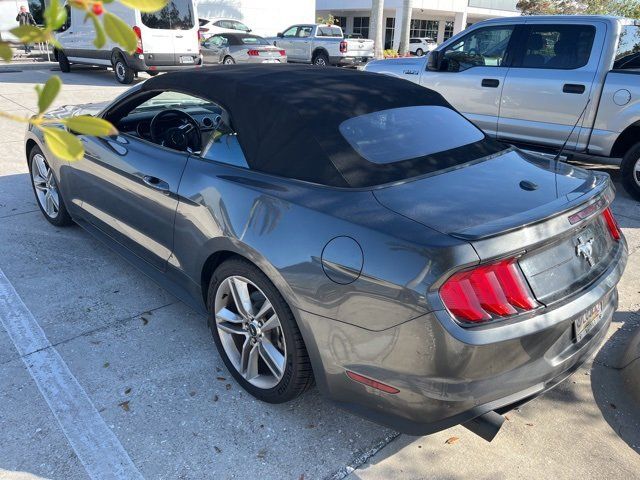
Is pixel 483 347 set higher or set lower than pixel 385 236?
lower

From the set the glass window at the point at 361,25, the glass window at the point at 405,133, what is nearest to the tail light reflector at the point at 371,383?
the glass window at the point at 405,133

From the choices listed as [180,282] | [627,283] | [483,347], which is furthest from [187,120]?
[627,283]

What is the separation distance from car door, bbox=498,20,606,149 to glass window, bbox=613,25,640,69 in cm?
23

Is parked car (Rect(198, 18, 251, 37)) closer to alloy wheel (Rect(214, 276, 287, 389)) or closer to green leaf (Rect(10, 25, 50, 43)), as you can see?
alloy wheel (Rect(214, 276, 287, 389))

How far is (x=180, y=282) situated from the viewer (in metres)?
3.13

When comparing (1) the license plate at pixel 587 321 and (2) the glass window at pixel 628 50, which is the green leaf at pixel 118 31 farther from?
(2) the glass window at pixel 628 50

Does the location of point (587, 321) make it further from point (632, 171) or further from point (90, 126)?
point (632, 171)

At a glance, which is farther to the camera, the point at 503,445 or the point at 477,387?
the point at 503,445

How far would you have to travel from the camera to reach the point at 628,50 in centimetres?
587

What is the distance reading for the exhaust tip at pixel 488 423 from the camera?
2.08 metres

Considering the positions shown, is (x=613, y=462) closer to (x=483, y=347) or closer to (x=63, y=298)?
(x=483, y=347)

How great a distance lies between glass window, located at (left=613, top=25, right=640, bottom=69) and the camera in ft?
19.1

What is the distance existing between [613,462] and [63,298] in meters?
3.48

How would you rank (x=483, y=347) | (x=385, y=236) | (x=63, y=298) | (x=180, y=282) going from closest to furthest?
(x=483, y=347) < (x=385, y=236) < (x=180, y=282) < (x=63, y=298)
